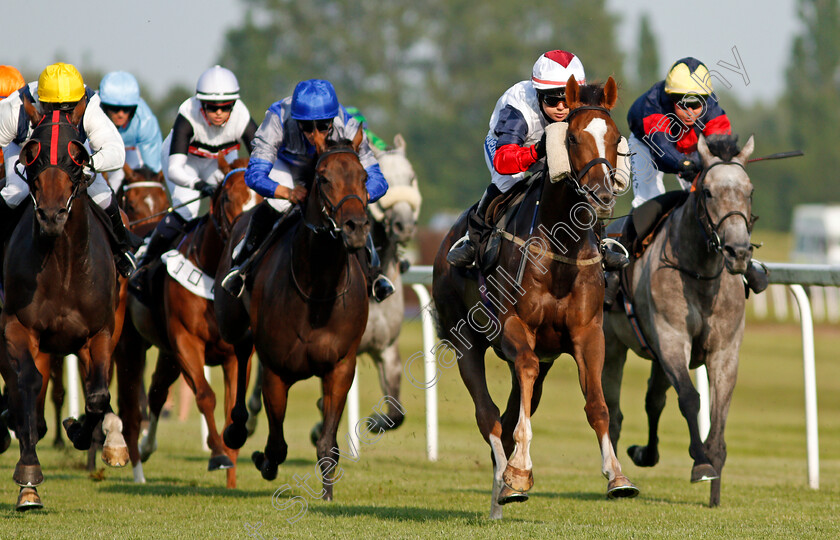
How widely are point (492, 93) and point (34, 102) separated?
54.3 metres

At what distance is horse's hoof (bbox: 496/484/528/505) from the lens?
564 cm

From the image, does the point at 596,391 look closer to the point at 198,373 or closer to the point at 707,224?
the point at 707,224

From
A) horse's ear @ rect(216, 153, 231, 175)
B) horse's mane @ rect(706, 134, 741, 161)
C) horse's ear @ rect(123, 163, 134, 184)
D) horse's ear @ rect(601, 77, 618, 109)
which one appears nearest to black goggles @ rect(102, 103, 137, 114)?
horse's ear @ rect(123, 163, 134, 184)

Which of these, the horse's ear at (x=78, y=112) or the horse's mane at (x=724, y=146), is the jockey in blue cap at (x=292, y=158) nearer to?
the horse's ear at (x=78, y=112)

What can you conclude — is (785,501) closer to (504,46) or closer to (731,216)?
(731,216)

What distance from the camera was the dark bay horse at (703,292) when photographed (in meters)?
6.77

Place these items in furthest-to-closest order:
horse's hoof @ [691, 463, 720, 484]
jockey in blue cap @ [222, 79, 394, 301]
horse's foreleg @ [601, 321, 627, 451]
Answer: horse's foreleg @ [601, 321, 627, 451] → jockey in blue cap @ [222, 79, 394, 301] → horse's hoof @ [691, 463, 720, 484]

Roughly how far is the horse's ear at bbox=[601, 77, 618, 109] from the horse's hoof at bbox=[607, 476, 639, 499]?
1.84 meters

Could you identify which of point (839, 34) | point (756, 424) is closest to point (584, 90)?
point (756, 424)

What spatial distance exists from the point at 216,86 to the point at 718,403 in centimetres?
436

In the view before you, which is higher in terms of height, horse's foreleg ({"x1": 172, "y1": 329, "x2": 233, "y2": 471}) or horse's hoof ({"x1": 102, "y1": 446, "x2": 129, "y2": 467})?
horse's foreleg ({"x1": 172, "y1": 329, "x2": 233, "y2": 471})

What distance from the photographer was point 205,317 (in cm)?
826

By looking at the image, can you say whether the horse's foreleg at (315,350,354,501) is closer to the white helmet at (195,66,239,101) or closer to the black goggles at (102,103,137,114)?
the white helmet at (195,66,239,101)

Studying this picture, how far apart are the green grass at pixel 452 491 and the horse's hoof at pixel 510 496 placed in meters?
0.18
